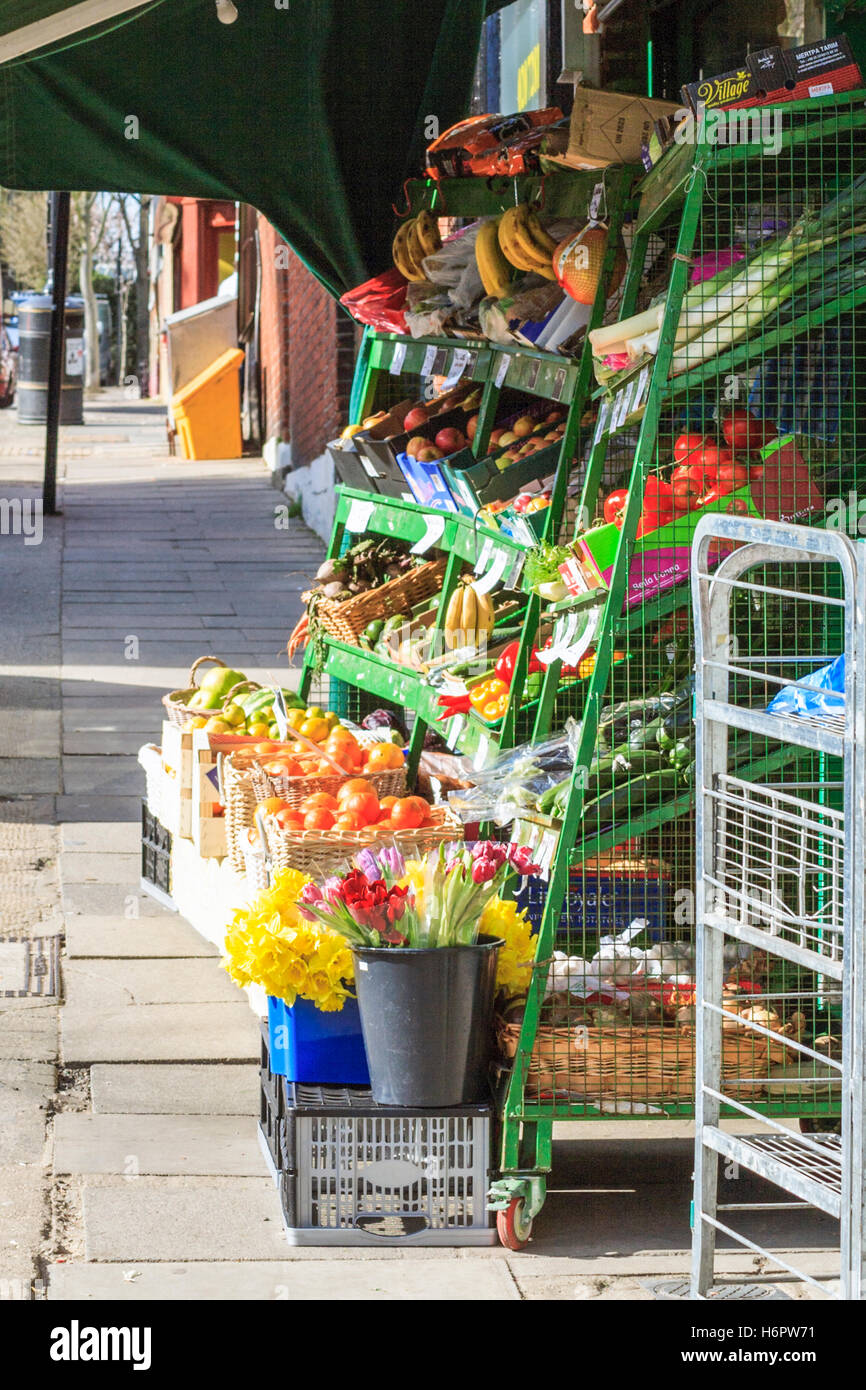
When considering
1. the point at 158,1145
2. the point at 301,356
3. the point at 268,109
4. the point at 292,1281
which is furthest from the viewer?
the point at 301,356

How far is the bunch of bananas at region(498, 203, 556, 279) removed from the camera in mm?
5156

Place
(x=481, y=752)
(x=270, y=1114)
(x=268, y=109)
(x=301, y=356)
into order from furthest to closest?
(x=301, y=356), (x=268, y=109), (x=481, y=752), (x=270, y=1114)

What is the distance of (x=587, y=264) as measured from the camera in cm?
486

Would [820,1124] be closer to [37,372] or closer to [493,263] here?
[493,263]

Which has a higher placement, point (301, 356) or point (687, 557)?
point (301, 356)

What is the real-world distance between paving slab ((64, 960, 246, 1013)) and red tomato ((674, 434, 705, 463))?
2.45 metres

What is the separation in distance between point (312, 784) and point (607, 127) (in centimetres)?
213

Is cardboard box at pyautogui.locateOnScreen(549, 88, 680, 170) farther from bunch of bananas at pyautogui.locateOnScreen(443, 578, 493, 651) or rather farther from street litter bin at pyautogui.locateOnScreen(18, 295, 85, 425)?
street litter bin at pyautogui.locateOnScreen(18, 295, 85, 425)

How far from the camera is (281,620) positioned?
12164mm

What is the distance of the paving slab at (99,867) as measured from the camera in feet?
23.0

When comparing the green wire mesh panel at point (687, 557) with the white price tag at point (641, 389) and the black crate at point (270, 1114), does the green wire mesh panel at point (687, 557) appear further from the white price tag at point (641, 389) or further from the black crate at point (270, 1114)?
the black crate at point (270, 1114)

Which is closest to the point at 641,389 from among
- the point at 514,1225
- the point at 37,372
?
the point at 514,1225

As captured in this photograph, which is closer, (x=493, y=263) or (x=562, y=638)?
(x=562, y=638)

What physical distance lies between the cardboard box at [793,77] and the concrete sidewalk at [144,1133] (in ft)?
8.55
